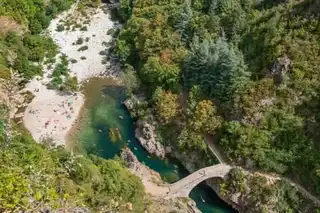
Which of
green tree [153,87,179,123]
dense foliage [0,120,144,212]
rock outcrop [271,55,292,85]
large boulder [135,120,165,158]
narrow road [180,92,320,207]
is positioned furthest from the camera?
green tree [153,87,179,123]

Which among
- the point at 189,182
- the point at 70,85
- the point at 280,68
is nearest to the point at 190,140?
the point at 189,182

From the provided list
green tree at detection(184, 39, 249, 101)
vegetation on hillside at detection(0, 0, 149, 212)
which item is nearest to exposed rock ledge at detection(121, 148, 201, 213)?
vegetation on hillside at detection(0, 0, 149, 212)

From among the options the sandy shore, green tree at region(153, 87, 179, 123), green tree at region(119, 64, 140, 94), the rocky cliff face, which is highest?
green tree at region(153, 87, 179, 123)

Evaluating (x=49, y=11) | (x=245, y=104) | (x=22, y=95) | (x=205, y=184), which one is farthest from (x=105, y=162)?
(x=49, y=11)

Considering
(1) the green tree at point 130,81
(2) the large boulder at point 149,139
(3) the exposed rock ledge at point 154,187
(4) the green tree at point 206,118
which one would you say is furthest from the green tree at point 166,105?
(3) the exposed rock ledge at point 154,187

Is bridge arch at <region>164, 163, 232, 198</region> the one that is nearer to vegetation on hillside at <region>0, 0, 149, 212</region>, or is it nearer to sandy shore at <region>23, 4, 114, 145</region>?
vegetation on hillside at <region>0, 0, 149, 212</region>

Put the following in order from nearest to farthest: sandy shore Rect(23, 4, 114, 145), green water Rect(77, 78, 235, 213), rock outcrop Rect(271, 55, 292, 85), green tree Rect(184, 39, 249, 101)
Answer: green water Rect(77, 78, 235, 213) < rock outcrop Rect(271, 55, 292, 85) < green tree Rect(184, 39, 249, 101) < sandy shore Rect(23, 4, 114, 145)
